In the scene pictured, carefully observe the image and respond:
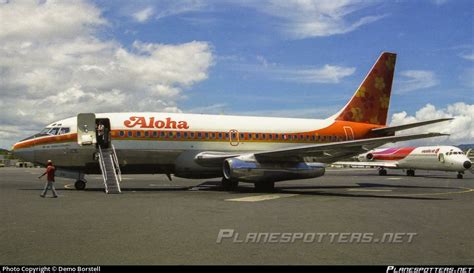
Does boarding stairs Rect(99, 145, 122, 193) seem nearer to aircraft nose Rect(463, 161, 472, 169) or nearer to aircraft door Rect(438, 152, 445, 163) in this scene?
aircraft nose Rect(463, 161, 472, 169)

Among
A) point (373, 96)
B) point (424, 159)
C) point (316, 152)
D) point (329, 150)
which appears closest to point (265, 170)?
point (316, 152)

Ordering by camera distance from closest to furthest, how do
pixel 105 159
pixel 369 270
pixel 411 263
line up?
pixel 369 270, pixel 411 263, pixel 105 159

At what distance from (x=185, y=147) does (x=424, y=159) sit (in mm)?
29198

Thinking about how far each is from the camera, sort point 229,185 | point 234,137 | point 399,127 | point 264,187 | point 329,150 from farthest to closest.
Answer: point 399,127 < point 234,137 < point 229,185 < point 264,187 < point 329,150

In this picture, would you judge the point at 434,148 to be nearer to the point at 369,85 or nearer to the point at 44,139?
the point at 369,85

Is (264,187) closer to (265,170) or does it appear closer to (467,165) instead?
(265,170)

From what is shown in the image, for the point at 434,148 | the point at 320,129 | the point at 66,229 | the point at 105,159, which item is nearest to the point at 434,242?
the point at 66,229

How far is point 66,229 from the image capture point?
10.3 meters

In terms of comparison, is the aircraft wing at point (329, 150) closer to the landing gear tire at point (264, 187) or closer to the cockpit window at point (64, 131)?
the landing gear tire at point (264, 187)

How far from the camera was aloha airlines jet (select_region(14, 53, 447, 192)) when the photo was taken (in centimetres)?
2244

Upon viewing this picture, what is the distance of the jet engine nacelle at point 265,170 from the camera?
866 inches

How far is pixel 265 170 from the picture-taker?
74.5 feet

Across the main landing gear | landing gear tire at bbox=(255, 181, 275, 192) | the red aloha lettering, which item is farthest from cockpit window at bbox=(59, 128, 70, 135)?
landing gear tire at bbox=(255, 181, 275, 192)

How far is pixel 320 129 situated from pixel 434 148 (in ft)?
67.8
